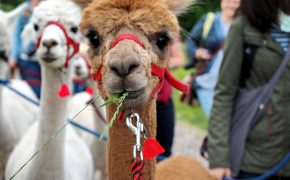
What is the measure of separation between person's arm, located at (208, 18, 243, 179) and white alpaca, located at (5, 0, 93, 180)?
3.17ft

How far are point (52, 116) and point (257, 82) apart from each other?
1.36 metres

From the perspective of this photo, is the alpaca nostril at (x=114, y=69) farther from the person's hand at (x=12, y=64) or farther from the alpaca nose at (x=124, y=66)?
the person's hand at (x=12, y=64)

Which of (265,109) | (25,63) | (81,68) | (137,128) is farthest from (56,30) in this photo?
(25,63)

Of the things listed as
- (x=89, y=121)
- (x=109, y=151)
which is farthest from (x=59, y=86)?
(x=89, y=121)

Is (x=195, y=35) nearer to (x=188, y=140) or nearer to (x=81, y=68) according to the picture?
(x=81, y=68)

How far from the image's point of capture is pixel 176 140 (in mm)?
9945

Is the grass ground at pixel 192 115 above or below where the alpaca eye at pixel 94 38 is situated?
below

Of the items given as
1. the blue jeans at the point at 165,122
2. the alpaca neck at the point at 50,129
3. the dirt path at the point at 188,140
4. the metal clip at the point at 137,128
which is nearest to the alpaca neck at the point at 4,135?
the alpaca neck at the point at 50,129

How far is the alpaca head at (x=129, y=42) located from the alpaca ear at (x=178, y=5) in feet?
0.42

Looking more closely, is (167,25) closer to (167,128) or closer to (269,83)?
(269,83)

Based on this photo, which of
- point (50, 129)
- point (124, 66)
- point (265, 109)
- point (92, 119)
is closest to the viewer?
point (124, 66)

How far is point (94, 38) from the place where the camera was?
2754 mm

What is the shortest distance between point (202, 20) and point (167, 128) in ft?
4.71

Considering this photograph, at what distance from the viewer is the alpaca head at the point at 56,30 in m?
3.94
